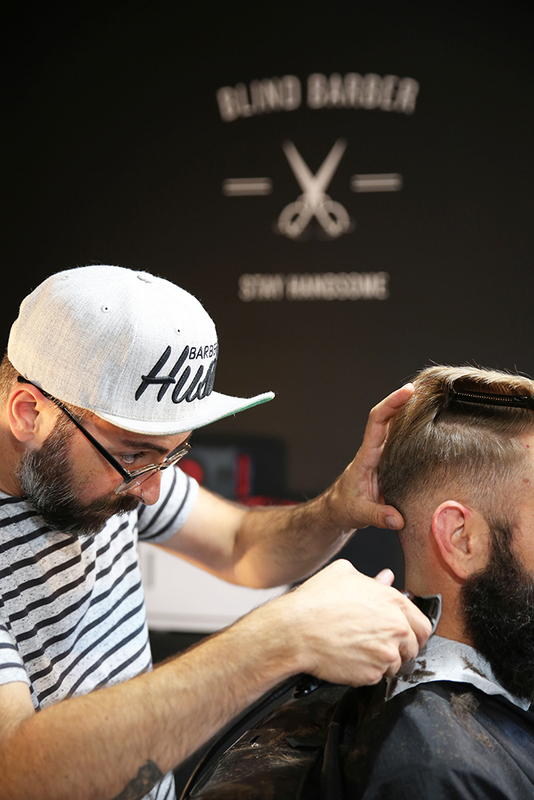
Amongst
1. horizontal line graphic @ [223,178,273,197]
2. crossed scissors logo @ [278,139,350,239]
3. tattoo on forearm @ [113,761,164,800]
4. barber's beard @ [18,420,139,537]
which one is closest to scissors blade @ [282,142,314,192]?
crossed scissors logo @ [278,139,350,239]

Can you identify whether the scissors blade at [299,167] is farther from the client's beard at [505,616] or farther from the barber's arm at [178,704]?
the barber's arm at [178,704]

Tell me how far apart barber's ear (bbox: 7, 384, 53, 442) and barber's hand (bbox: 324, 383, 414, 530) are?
0.64 m

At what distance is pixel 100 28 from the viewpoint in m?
3.48

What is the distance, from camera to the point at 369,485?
58.6 inches

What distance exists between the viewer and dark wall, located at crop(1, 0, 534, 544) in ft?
10.3

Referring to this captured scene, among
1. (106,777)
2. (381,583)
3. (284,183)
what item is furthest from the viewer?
(284,183)

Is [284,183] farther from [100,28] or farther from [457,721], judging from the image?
[457,721]

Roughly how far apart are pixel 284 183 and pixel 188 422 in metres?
2.32

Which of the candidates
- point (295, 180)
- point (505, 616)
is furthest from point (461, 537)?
point (295, 180)

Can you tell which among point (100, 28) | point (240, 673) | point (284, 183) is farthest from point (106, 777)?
point (100, 28)

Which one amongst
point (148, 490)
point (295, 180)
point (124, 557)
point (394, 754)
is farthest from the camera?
point (295, 180)

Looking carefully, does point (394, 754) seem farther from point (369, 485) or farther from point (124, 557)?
point (124, 557)

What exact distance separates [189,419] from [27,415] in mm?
306

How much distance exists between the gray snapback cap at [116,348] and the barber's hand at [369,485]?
36 cm
